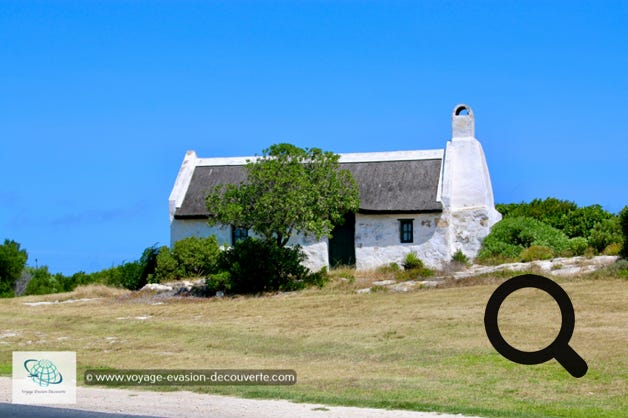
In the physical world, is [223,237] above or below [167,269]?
above

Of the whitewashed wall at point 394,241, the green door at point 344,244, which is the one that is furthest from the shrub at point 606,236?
the green door at point 344,244

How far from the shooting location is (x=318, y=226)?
34.6 metres

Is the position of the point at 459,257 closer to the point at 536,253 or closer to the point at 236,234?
the point at 536,253

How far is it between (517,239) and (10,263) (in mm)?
23778

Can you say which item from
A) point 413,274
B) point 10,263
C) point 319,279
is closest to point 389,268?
point 413,274

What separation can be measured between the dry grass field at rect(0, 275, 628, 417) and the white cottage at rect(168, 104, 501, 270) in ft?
17.0

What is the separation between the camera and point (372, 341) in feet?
74.9

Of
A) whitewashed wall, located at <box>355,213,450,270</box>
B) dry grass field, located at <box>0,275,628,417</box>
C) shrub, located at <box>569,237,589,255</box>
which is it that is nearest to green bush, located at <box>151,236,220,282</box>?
dry grass field, located at <box>0,275,628,417</box>

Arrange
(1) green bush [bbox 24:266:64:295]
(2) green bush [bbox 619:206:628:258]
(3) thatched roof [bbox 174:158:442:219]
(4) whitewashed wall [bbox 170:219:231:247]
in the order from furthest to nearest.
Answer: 1. (1) green bush [bbox 24:266:64:295]
2. (4) whitewashed wall [bbox 170:219:231:247]
3. (3) thatched roof [bbox 174:158:442:219]
4. (2) green bush [bbox 619:206:628:258]

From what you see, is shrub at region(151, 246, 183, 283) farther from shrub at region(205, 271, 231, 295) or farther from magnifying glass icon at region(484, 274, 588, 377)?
magnifying glass icon at region(484, 274, 588, 377)

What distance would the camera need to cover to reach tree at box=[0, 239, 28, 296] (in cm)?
4353

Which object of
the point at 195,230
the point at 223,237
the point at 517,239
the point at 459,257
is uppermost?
the point at 195,230

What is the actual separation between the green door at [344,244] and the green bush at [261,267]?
17.1ft

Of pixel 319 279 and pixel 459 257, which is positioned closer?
pixel 319 279
